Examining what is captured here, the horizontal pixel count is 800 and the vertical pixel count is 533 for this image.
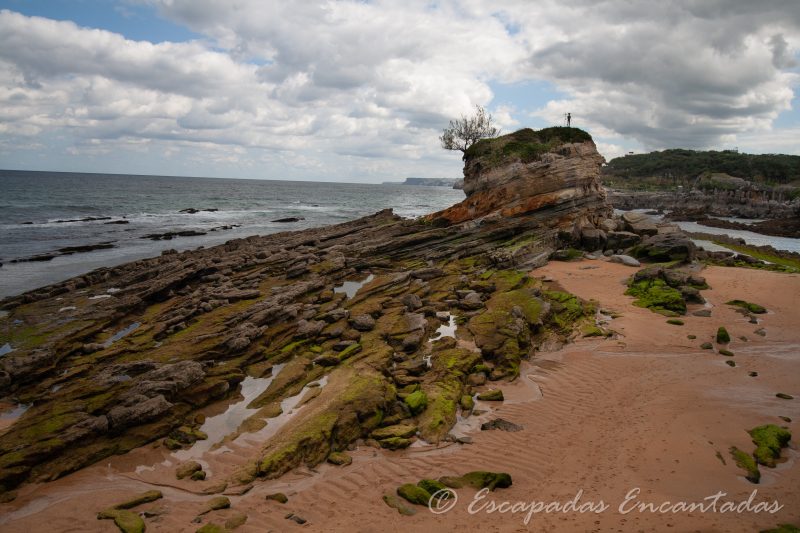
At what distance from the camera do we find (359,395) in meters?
12.5

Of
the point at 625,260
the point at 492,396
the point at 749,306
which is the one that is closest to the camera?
the point at 492,396

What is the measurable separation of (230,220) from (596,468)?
72.4 metres

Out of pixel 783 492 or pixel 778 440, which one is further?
pixel 778 440

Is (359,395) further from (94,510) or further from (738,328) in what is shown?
(738,328)

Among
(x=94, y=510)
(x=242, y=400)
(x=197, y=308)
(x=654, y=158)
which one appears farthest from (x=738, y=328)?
(x=654, y=158)

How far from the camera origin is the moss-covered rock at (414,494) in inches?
354

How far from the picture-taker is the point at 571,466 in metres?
10.0

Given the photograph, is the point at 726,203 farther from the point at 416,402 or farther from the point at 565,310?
the point at 416,402

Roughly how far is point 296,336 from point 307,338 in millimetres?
481

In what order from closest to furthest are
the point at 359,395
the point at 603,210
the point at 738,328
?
1. the point at 359,395
2. the point at 738,328
3. the point at 603,210

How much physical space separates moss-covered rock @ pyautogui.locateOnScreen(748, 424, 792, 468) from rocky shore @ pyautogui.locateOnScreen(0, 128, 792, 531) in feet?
21.5

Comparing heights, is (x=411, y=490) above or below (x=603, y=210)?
below

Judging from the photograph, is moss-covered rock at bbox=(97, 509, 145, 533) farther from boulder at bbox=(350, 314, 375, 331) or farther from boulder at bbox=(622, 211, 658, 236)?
boulder at bbox=(622, 211, 658, 236)

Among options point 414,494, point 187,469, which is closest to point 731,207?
point 414,494
